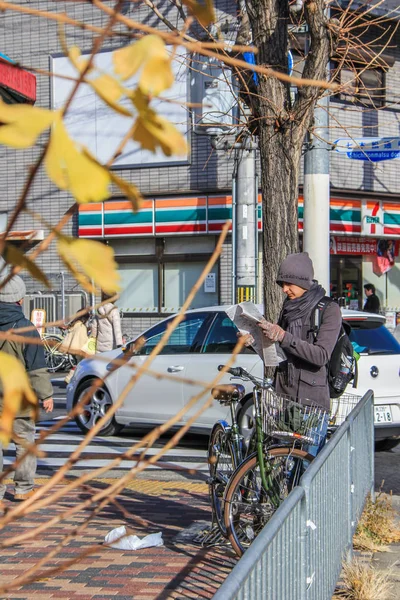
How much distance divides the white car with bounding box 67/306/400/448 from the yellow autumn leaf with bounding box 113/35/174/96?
7.62 metres

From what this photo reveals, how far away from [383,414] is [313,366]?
403 cm

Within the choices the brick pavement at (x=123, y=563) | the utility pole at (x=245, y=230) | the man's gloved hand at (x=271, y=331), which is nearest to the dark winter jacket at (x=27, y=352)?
the brick pavement at (x=123, y=563)

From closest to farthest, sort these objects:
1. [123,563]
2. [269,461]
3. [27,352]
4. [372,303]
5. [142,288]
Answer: [269,461]
[123,563]
[27,352]
[372,303]
[142,288]

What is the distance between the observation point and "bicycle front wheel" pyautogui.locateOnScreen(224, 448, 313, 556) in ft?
16.8

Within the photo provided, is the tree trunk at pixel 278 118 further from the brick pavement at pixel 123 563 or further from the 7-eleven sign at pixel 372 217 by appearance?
the 7-eleven sign at pixel 372 217

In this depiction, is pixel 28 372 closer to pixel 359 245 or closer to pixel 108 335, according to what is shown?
pixel 108 335

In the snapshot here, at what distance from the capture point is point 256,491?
5262 millimetres

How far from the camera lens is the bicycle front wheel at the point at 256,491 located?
513cm

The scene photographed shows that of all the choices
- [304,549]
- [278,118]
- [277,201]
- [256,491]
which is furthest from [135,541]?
[278,118]

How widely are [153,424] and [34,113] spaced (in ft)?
32.1

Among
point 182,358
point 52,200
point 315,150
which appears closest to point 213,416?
point 182,358

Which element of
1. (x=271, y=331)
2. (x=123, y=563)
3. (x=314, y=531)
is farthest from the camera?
(x=123, y=563)

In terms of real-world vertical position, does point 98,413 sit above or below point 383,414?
below

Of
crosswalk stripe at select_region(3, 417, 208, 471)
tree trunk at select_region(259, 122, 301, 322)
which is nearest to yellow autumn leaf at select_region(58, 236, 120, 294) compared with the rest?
tree trunk at select_region(259, 122, 301, 322)
